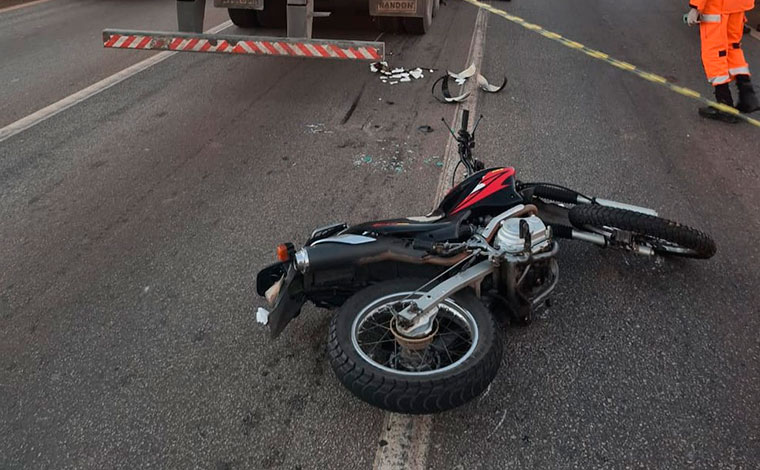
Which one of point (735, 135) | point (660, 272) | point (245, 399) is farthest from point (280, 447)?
point (735, 135)

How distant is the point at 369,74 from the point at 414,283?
4757mm

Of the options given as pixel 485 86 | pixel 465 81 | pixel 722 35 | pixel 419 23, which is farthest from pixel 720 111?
pixel 419 23

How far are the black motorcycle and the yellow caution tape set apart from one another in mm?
3289

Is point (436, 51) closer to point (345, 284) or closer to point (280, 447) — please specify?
point (345, 284)

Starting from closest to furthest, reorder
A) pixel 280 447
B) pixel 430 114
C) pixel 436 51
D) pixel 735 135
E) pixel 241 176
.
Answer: pixel 280 447, pixel 241 176, pixel 735 135, pixel 430 114, pixel 436 51

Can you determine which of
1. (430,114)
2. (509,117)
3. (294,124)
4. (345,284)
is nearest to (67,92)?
(294,124)

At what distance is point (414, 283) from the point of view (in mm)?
2605

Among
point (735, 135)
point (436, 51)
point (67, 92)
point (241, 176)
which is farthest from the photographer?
point (436, 51)

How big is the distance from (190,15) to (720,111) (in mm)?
5391

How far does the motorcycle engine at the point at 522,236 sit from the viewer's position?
2.63m

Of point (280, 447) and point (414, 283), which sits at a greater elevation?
point (414, 283)

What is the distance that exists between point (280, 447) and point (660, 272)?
234cm

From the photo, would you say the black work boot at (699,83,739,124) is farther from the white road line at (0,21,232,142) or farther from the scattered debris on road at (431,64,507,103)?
the white road line at (0,21,232,142)

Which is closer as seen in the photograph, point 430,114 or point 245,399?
point 245,399
